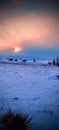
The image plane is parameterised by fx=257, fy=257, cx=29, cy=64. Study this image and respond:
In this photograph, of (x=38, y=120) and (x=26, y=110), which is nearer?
(x=38, y=120)

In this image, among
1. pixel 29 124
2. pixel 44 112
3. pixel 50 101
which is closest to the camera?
pixel 29 124

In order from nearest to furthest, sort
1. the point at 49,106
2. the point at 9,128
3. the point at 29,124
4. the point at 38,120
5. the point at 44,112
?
the point at 9,128 → the point at 29,124 → the point at 38,120 → the point at 44,112 → the point at 49,106

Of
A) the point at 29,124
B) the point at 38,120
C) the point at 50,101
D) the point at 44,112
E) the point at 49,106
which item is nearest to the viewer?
the point at 29,124

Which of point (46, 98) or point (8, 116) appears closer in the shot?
point (8, 116)

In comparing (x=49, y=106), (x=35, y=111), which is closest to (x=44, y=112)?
(x=35, y=111)

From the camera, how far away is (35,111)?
5305 mm

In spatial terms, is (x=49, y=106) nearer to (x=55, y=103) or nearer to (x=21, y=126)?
(x=55, y=103)

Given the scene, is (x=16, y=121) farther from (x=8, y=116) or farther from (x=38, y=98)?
(x=38, y=98)

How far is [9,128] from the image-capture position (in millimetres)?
3807

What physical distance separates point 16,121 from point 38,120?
0.85 metres

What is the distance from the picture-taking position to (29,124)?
4113 millimetres

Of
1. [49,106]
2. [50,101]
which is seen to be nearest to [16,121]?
[49,106]

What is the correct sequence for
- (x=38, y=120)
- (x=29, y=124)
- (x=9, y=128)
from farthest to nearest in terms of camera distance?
(x=38, y=120) → (x=29, y=124) → (x=9, y=128)

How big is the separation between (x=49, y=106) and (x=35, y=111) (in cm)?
60
